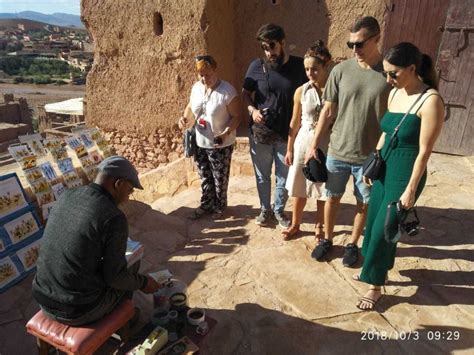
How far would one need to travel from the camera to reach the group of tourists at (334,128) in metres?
2.41

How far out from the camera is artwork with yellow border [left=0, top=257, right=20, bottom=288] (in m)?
3.12

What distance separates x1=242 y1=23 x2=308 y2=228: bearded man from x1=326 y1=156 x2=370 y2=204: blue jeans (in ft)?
1.99

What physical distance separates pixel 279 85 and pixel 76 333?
2.47 meters

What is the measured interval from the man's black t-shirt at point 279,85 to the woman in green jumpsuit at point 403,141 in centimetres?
100

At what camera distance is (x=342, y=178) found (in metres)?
3.16

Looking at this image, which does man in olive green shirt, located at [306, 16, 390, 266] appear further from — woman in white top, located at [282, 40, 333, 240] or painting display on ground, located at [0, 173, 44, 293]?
painting display on ground, located at [0, 173, 44, 293]

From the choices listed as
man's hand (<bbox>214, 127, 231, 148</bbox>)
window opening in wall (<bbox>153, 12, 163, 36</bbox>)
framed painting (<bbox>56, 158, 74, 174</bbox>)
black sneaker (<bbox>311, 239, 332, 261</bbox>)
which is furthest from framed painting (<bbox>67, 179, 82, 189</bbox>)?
window opening in wall (<bbox>153, 12, 163, 36</bbox>)

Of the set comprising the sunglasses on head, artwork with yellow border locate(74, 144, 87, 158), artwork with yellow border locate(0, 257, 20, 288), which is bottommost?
artwork with yellow border locate(0, 257, 20, 288)

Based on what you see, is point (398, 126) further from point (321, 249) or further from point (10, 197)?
point (10, 197)

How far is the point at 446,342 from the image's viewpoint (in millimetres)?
2576

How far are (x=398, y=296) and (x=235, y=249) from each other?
1.49 metres

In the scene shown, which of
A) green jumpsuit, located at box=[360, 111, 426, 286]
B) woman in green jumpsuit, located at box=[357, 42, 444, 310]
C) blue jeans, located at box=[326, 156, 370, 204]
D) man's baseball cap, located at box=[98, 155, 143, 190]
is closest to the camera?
man's baseball cap, located at box=[98, 155, 143, 190]

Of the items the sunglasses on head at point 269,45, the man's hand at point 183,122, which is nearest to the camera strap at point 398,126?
the sunglasses on head at point 269,45

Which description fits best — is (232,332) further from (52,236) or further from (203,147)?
(203,147)
